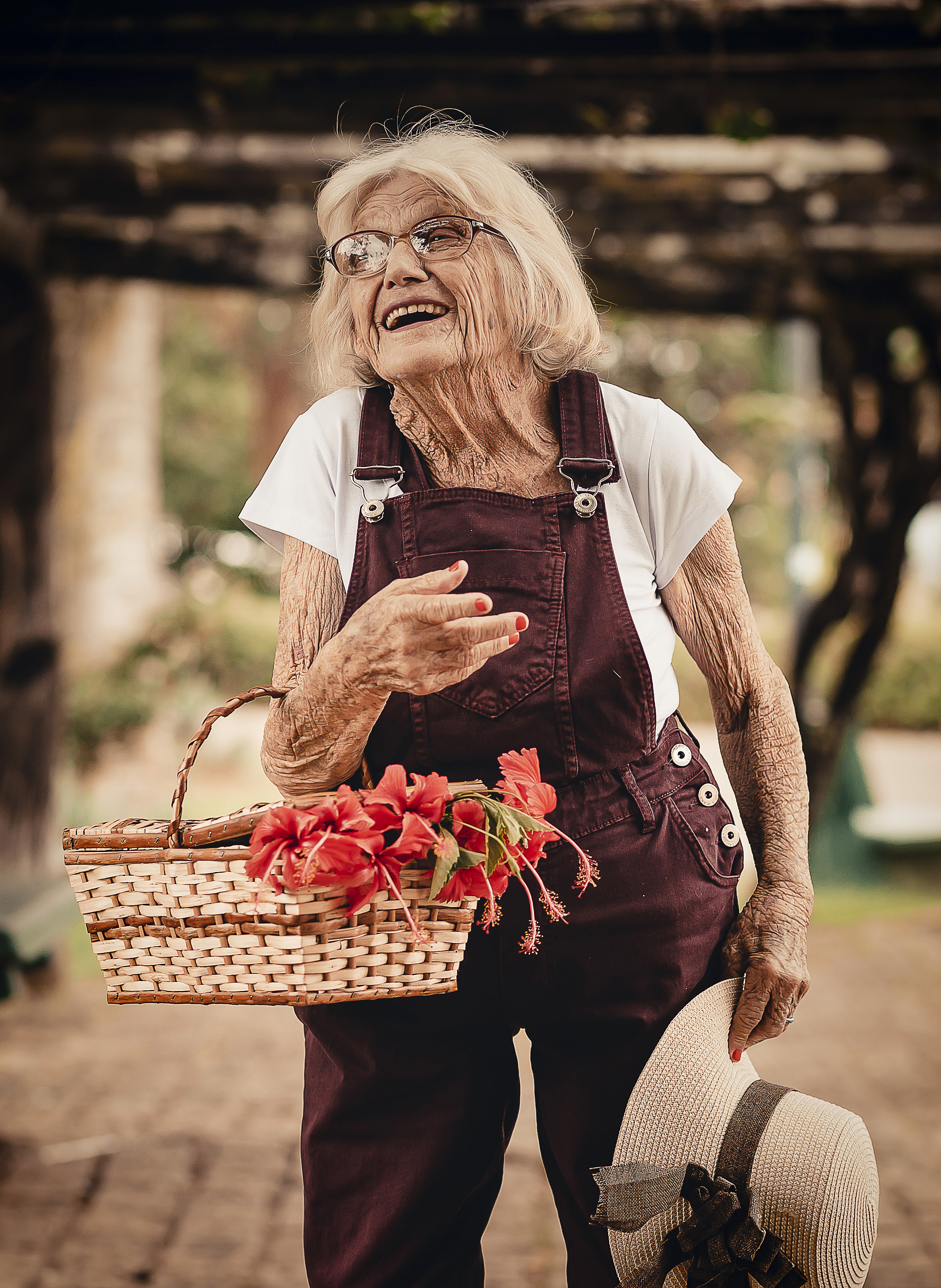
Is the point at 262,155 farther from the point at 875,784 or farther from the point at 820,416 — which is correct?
the point at 875,784

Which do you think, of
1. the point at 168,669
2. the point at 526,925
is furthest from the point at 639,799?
the point at 168,669

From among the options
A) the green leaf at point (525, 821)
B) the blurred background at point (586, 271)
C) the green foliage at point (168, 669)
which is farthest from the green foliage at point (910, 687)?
the green leaf at point (525, 821)

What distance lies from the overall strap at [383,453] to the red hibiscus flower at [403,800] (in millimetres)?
445

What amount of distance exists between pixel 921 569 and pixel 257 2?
16.0m

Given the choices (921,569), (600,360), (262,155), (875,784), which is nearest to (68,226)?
(262,155)

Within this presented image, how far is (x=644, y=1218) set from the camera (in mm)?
1564

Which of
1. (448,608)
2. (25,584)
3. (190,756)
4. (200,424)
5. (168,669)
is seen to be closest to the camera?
(448,608)

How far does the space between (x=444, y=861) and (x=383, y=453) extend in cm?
60

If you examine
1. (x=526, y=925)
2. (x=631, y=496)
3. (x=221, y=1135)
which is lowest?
(x=221, y=1135)

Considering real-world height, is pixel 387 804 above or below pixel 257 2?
below

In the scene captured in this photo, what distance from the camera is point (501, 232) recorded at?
1.58m

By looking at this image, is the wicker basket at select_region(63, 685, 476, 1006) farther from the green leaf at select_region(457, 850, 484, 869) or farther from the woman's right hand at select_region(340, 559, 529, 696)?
the woman's right hand at select_region(340, 559, 529, 696)

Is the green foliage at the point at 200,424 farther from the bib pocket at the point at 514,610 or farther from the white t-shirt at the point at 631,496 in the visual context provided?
the bib pocket at the point at 514,610

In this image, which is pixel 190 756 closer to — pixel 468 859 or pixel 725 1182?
pixel 468 859
